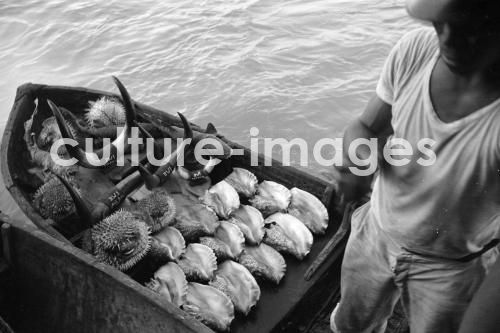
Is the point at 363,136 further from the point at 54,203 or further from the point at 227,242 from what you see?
the point at 54,203

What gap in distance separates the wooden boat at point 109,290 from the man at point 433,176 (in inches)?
33.1

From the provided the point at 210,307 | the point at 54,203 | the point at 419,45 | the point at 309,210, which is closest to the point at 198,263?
the point at 210,307

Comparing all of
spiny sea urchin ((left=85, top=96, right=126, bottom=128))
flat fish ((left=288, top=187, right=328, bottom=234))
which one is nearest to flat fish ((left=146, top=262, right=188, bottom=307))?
flat fish ((left=288, top=187, right=328, bottom=234))

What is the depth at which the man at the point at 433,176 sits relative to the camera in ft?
6.01

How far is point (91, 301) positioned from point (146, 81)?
7.41 m

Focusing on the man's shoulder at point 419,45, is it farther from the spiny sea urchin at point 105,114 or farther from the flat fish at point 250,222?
the spiny sea urchin at point 105,114

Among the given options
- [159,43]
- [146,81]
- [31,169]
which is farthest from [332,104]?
[31,169]

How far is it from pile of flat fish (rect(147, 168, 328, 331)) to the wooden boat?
143 millimetres

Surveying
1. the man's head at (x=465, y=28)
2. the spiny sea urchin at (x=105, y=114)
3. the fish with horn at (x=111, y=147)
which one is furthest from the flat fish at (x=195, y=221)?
the man's head at (x=465, y=28)

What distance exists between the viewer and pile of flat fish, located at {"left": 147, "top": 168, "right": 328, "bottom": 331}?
11.2ft

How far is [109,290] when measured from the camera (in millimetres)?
3150

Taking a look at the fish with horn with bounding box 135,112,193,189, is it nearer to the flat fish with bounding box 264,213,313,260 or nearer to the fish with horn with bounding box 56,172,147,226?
the fish with horn with bounding box 56,172,147,226

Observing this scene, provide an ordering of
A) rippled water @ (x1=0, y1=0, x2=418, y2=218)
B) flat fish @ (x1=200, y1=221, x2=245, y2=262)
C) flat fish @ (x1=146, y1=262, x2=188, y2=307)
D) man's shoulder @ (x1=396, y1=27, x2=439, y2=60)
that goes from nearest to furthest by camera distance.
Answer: man's shoulder @ (x1=396, y1=27, x2=439, y2=60) < flat fish @ (x1=146, y1=262, x2=188, y2=307) < flat fish @ (x1=200, y1=221, x2=245, y2=262) < rippled water @ (x1=0, y1=0, x2=418, y2=218)

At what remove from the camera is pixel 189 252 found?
12.4 feet
